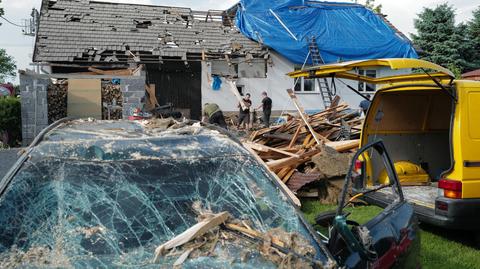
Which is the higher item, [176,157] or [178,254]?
[176,157]

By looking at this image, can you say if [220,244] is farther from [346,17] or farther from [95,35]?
[346,17]

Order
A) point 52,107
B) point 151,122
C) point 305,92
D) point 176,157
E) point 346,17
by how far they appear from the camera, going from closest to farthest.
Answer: point 176,157 → point 151,122 → point 52,107 → point 305,92 → point 346,17

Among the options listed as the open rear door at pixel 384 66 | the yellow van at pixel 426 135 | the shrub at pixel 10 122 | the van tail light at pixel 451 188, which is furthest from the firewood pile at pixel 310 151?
the shrub at pixel 10 122

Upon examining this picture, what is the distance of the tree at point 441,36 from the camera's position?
27047 millimetres

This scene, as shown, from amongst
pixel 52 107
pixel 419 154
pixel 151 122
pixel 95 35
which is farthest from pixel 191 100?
pixel 151 122

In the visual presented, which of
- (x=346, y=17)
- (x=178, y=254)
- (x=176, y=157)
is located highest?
(x=346, y=17)

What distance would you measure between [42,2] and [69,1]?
139 centimetres

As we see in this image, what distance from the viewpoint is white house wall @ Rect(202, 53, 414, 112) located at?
19.4 metres

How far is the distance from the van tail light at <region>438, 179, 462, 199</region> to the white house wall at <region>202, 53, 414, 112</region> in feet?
48.5

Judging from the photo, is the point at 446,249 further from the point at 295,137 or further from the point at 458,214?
the point at 295,137

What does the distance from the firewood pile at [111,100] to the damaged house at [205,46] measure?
2.80 meters

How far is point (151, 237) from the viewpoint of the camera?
2705mm

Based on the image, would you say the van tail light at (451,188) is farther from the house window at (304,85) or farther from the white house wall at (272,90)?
the house window at (304,85)

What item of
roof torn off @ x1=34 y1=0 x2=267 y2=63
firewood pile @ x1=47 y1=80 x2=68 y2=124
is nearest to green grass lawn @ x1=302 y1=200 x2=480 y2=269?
firewood pile @ x1=47 y1=80 x2=68 y2=124
